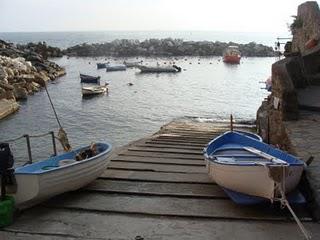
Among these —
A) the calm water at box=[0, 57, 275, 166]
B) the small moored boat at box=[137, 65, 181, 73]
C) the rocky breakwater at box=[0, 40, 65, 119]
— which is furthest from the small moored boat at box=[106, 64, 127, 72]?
the rocky breakwater at box=[0, 40, 65, 119]

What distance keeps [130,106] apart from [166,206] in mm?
28763

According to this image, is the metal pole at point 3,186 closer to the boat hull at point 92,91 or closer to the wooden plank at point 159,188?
the wooden plank at point 159,188

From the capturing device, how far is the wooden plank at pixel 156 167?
8.33 meters

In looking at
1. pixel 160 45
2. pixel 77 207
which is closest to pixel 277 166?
pixel 77 207

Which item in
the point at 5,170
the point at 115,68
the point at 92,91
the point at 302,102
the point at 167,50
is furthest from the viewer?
the point at 167,50

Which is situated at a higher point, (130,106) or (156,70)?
(156,70)

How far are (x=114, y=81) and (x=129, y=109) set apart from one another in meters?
19.8

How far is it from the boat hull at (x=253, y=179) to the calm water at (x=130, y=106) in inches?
556

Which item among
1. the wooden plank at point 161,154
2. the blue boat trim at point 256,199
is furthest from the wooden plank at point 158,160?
the blue boat trim at point 256,199

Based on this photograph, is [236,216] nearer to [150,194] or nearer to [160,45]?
[150,194]

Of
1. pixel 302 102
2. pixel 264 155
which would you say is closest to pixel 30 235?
pixel 264 155

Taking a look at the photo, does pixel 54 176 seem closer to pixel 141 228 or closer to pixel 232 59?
pixel 141 228

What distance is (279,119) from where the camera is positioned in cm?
980

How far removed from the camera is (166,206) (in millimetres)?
6488
